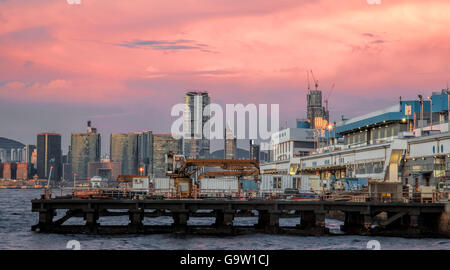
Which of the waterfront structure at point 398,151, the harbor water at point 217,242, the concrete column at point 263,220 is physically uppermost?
the waterfront structure at point 398,151

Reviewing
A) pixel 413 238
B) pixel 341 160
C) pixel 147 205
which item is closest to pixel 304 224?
pixel 413 238

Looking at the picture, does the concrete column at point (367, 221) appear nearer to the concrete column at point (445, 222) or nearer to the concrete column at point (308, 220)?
the concrete column at point (308, 220)

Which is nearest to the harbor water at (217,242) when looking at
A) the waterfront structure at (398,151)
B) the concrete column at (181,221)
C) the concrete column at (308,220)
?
the concrete column at (181,221)

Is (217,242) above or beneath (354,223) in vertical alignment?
beneath

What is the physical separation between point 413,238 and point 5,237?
45731mm

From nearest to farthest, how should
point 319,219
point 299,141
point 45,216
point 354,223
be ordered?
point 319,219, point 45,216, point 354,223, point 299,141

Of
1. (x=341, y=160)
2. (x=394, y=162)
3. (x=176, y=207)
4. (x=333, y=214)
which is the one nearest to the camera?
(x=176, y=207)

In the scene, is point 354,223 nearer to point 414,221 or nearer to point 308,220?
point 308,220

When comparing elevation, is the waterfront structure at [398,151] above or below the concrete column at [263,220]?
A: above

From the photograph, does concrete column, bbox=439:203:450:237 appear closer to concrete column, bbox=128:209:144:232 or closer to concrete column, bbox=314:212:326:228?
concrete column, bbox=314:212:326:228

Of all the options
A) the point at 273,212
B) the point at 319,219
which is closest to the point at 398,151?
the point at 319,219

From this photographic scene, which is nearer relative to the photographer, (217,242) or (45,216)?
(217,242)
